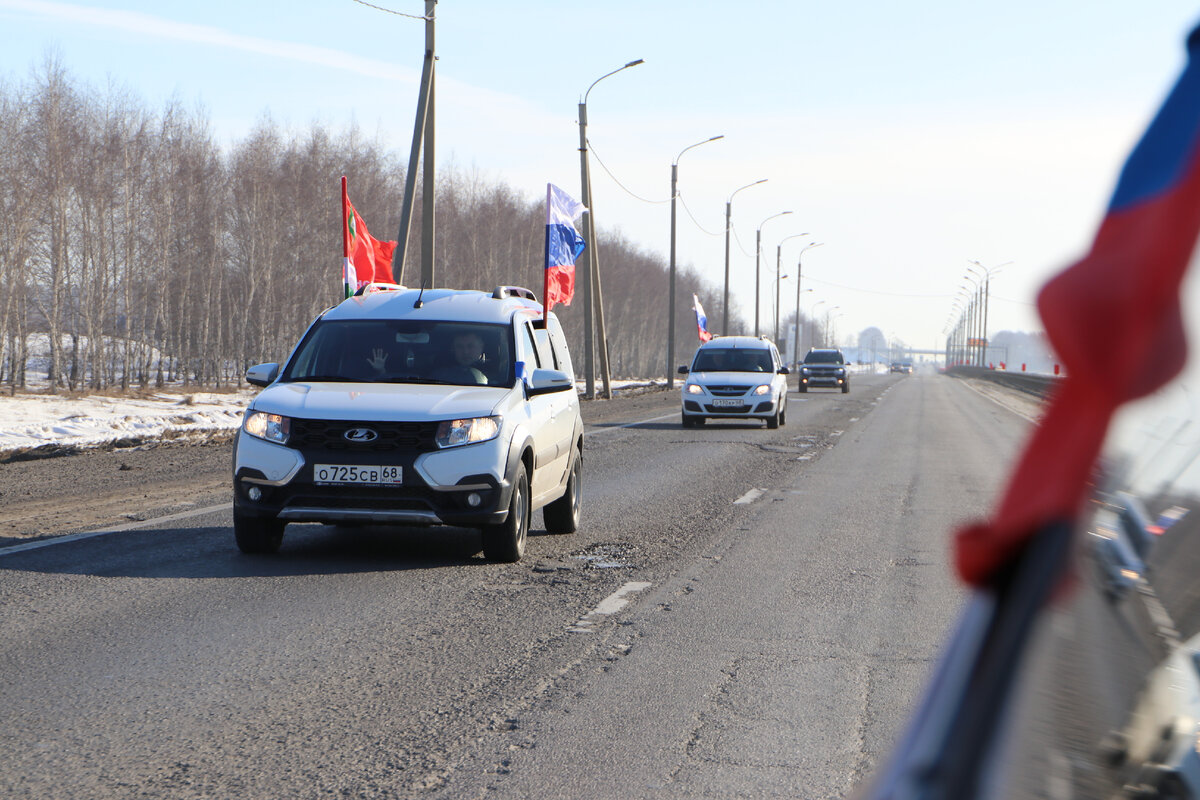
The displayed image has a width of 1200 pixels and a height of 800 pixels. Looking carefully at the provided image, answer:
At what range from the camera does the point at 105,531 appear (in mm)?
9102

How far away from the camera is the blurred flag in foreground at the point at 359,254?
75.0ft

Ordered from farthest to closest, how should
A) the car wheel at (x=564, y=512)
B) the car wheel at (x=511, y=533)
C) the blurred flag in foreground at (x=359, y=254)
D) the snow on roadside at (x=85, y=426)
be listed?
the blurred flag in foreground at (x=359, y=254), the snow on roadside at (x=85, y=426), the car wheel at (x=564, y=512), the car wheel at (x=511, y=533)

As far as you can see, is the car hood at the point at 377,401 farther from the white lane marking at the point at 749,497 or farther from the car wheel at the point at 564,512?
the white lane marking at the point at 749,497

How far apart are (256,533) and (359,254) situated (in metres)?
17.5

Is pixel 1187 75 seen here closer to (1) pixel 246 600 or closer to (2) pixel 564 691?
(2) pixel 564 691

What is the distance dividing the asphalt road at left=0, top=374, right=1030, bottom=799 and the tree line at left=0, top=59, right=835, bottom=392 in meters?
30.0

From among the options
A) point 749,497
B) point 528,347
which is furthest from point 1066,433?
point 749,497

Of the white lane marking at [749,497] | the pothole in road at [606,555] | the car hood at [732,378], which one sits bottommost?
the white lane marking at [749,497]

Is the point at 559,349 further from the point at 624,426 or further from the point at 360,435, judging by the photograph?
the point at 624,426

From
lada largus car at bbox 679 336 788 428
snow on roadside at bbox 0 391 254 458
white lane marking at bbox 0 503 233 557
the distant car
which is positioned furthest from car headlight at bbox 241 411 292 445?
lada largus car at bbox 679 336 788 428

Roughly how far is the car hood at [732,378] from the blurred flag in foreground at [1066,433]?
23.1 meters

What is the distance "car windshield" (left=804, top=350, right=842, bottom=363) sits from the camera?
50284 mm

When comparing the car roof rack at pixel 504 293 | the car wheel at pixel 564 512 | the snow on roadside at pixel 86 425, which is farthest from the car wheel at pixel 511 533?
the snow on roadside at pixel 86 425

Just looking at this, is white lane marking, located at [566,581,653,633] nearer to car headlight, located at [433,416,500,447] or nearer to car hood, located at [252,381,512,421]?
car headlight, located at [433,416,500,447]
